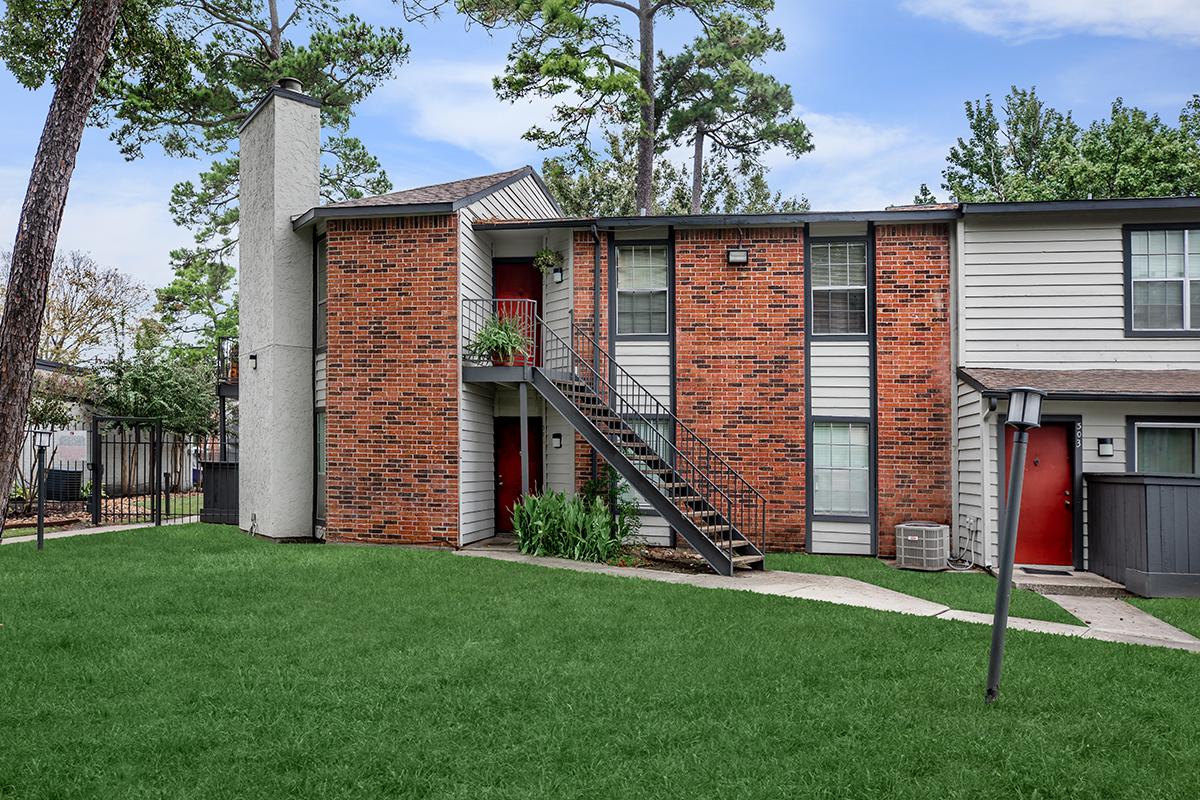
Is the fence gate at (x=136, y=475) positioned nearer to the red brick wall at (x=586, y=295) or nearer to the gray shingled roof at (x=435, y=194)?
the gray shingled roof at (x=435, y=194)

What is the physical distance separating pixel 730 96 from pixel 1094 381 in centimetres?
1718

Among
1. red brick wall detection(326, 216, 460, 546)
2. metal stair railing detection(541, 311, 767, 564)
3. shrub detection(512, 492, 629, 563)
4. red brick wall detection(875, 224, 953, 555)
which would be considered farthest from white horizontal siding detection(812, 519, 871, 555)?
red brick wall detection(326, 216, 460, 546)

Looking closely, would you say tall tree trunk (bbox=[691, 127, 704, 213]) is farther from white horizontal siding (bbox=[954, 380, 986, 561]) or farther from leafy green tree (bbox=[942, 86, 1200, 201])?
white horizontal siding (bbox=[954, 380, 986, 561])

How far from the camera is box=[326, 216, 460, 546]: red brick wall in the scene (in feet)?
40.9

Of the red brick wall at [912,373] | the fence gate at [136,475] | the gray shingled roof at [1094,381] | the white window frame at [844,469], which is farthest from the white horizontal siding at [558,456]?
the fence gate at [136,475]

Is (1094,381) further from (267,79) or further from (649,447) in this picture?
(267,79)

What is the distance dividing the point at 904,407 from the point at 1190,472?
3.74 m

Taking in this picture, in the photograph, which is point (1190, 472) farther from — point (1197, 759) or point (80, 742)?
point (80, 742)

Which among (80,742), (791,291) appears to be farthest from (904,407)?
(80,742)

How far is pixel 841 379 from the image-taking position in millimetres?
12914

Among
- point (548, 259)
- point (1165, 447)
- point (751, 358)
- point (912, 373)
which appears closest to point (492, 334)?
point (548, 259)

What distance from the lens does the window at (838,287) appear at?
13.0 meters

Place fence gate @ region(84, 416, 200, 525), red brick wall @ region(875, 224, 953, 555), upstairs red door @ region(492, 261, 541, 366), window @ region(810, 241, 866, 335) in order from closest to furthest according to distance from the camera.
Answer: red brick wall @ region(875, 224, 953, 555) < window @ region(810, 241, 866, 335) < upstairs red door @ region(492, 261, 541, 366) < fence gate @ region(84, 416, 200, 525)

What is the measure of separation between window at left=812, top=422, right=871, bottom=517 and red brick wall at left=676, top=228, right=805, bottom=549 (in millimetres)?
290
